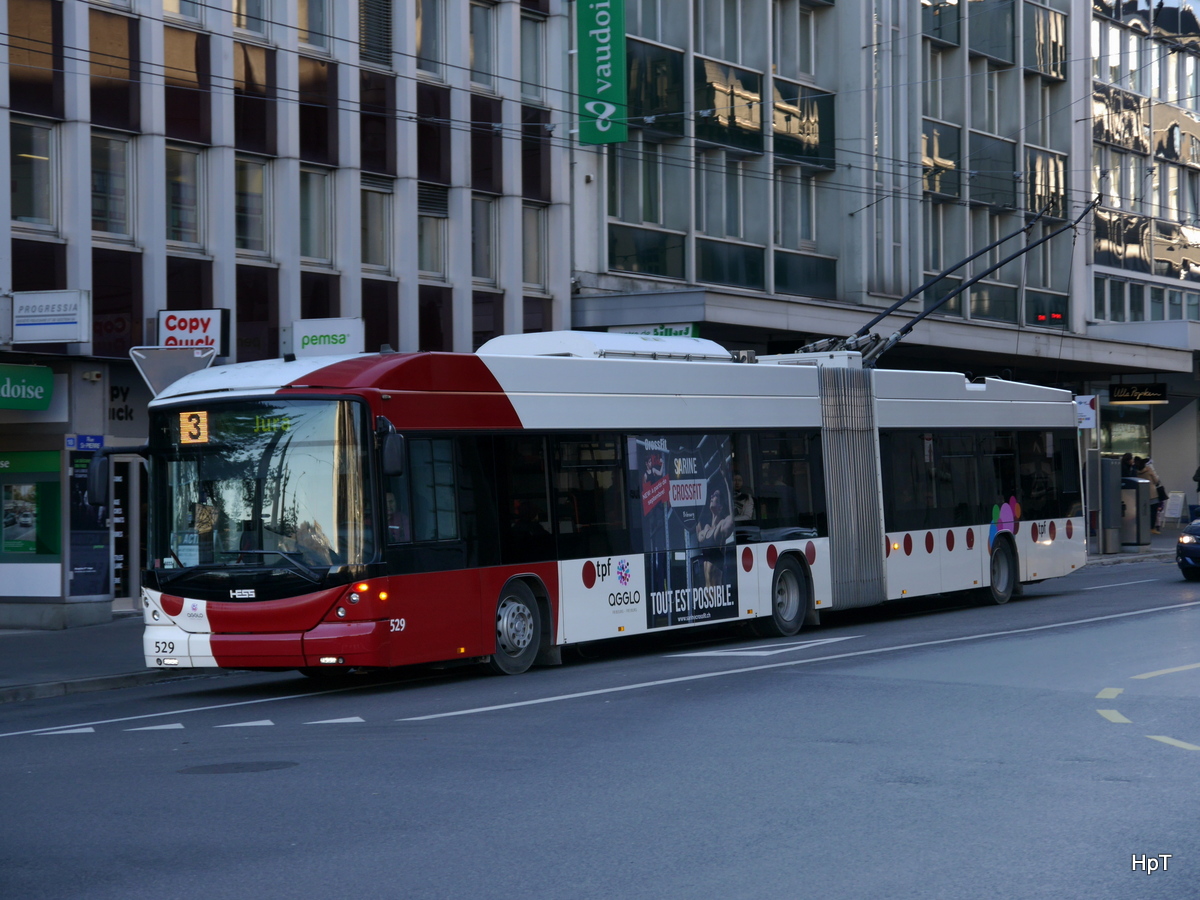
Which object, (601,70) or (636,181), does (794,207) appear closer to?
(636,181)

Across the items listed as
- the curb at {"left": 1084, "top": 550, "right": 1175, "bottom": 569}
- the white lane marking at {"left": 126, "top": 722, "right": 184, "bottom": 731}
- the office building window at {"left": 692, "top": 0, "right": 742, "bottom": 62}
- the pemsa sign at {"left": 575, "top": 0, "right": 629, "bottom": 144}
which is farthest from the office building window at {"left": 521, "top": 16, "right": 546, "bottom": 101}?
the white lane marking at {"left": 126, "top": 722, "right": 184, "bottom": 731}

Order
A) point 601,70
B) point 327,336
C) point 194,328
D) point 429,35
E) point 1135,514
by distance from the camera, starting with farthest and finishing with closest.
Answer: point 1135,514
point 601,70
point 429,35
point 327,336
point 194,328

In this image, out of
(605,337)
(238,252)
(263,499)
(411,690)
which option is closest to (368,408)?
(263,499)

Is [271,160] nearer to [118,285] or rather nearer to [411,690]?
[118,285]

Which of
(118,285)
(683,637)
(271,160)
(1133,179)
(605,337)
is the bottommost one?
(683,637)

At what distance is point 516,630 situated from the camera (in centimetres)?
1461

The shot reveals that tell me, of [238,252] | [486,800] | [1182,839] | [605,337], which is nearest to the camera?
[1182,839]

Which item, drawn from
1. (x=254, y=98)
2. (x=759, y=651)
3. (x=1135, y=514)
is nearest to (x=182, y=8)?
(x=254, y=98)

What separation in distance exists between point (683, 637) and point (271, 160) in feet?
32.3

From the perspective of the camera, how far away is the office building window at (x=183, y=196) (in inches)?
885

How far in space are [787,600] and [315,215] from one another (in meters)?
10.5

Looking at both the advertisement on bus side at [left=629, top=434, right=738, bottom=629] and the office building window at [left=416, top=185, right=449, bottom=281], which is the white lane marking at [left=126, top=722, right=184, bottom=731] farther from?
the office building window at [left=416, top=185, right=449, bottom=281]

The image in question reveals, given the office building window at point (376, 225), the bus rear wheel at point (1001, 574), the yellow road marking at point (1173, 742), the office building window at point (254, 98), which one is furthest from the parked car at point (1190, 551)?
the yellow road marking at point (1173, 742)

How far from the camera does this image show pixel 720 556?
1711 cm
